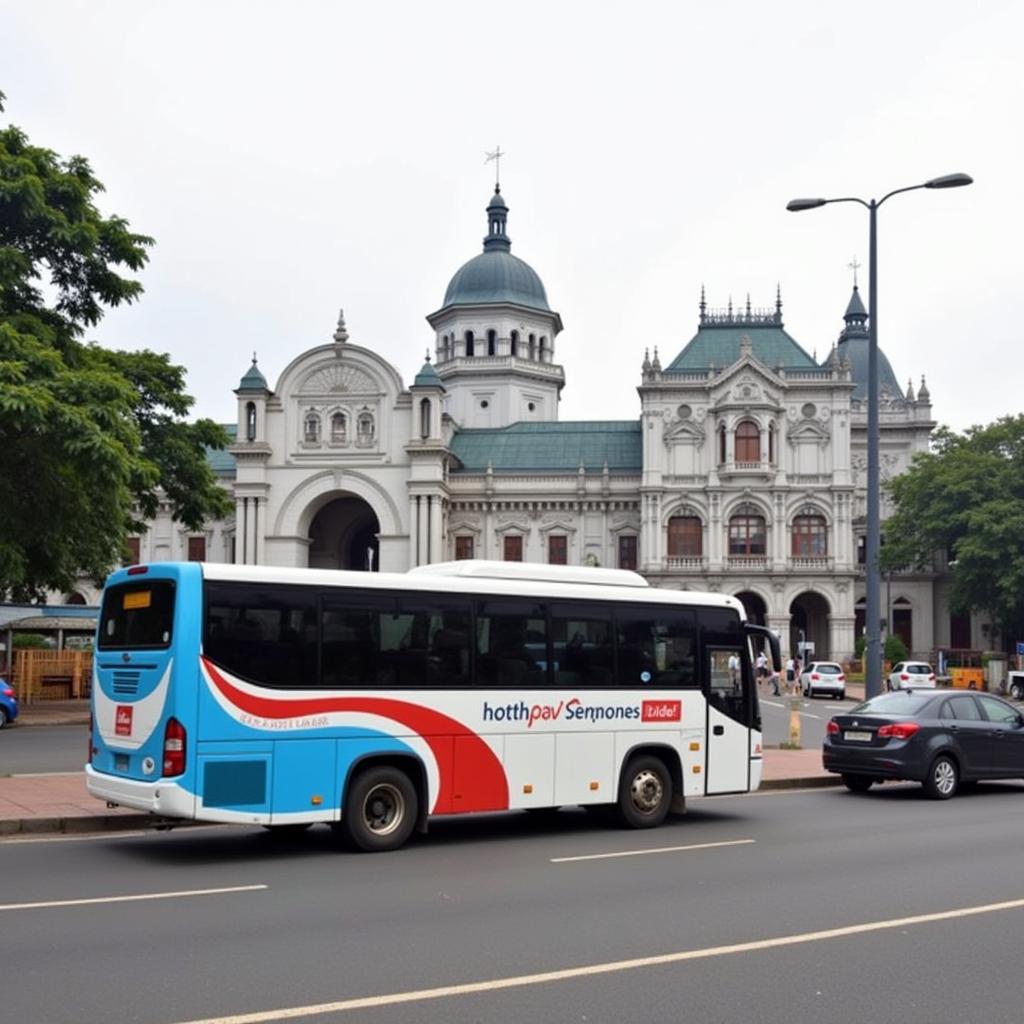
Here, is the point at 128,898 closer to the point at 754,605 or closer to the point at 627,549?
the point at 754,605

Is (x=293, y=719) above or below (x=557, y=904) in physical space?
above

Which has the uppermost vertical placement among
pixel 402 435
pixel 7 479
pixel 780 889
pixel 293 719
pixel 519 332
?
pixel 519 332

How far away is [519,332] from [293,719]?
71193 millimetres

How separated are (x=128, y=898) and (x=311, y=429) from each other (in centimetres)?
6009

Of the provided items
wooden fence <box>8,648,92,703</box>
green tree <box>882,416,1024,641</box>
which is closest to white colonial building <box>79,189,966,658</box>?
green tree <box>882,416,1024,641</box>

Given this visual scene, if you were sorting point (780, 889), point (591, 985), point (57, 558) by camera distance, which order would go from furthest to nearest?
point (57, 558)
point (780, 889)
point (591, 985)

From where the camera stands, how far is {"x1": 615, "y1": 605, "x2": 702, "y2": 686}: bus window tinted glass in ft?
48.3

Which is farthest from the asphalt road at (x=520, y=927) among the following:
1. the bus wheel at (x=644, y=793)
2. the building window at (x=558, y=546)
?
the building window at (x=558, y=546)

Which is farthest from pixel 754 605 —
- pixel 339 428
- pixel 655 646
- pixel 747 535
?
pixel 655 646

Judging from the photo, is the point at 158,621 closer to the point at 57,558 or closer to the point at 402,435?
the point at 57,558

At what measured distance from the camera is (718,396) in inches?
2758

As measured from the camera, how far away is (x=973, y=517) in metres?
55.8

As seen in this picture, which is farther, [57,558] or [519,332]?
[519,332]

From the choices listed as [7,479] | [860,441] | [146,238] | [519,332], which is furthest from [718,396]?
[7,479]
